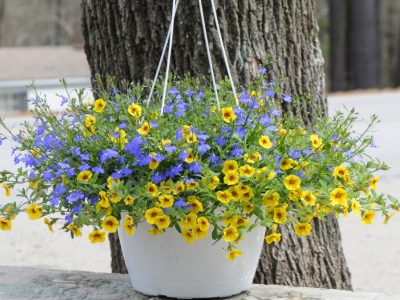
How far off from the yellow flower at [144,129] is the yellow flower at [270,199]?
0.36 m

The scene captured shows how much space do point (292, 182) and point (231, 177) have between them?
6.6 inches

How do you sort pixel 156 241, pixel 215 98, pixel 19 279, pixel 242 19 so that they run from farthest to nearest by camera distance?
pixel 242 19
pixel 19 279
pixel 215 98
pixel 156 241

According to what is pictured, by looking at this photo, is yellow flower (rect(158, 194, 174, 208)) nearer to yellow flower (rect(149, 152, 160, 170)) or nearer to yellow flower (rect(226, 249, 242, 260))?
yellow flower (rect(149, 152, 160, 170))

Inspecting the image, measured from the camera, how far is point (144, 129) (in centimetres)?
218

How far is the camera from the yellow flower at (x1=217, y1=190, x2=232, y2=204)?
2.11m

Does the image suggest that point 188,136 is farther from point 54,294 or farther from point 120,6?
point 120,6

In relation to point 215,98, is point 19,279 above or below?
below

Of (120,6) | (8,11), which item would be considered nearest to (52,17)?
(8,11)

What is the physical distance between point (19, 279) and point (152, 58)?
0.97 metres

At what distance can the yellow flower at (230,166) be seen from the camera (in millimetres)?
2127

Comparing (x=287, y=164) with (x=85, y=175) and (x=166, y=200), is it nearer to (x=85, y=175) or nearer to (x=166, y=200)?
(x=166, y=200)

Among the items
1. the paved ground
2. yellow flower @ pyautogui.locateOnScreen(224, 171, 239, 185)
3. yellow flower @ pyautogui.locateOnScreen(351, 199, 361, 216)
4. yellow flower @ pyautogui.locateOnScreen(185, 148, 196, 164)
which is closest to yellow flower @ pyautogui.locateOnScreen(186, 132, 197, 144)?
yellow flower @ pyautogui.locateOnScreen(185, 148, 196, 164)

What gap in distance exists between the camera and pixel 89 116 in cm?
234

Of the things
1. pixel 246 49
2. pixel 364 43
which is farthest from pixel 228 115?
pixel 364 43
